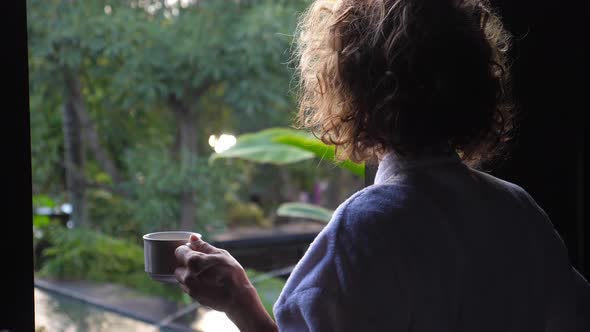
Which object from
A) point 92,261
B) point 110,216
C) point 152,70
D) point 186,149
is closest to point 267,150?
point 152,70

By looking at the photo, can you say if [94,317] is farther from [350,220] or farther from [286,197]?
[286,197]

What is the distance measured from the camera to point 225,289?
0.55m

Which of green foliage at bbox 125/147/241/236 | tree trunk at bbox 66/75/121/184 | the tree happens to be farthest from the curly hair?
tree trunk at bbox 66/75/121/184

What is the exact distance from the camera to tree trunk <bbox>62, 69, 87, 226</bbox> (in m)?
4.36

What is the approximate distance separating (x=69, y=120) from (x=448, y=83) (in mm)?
4234

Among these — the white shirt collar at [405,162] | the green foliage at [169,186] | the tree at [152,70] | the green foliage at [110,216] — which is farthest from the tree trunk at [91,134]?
the white shirt collar at [405,162]

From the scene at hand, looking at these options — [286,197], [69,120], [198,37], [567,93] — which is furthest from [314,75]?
[286,197]

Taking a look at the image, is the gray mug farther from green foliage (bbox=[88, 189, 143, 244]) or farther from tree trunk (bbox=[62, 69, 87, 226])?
green foliage (bbox=[88, 189, 143, 244])

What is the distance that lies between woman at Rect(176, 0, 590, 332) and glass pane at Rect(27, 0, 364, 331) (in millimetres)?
2629

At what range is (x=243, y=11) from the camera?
158 inches

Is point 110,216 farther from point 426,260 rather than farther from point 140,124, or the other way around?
point 426,260

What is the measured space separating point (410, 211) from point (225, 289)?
175 mm

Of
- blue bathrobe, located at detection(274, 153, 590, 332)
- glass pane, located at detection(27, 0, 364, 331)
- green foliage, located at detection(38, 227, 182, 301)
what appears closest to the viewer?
blue bathrobe, located at detection(274, 153, 590, 332)

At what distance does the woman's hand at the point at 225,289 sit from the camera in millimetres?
539
